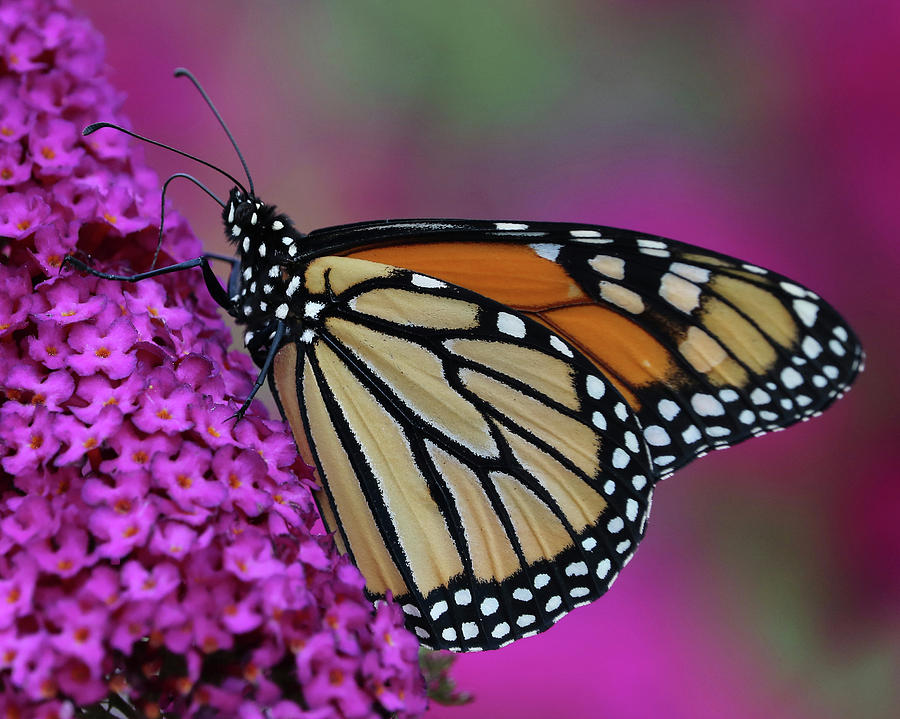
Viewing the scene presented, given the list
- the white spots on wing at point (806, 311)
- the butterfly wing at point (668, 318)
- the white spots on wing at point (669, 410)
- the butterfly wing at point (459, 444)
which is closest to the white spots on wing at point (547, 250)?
the butterfly wing at point (668, 318)

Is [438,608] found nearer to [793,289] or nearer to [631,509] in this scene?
[631,509]

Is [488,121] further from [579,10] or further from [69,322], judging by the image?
[69,322]

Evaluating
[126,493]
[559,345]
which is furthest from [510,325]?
[126,493]

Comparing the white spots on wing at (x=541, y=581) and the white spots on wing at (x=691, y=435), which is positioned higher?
the white spots on wing at (x=691, y=435)

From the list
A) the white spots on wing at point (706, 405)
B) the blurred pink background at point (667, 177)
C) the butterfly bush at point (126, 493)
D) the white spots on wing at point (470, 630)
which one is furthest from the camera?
the blurred pink background at point (667, 177)

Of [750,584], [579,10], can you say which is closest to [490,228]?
[750,584]

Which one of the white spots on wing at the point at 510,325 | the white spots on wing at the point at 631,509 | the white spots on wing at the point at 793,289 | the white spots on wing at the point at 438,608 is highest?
the white spots on wing at the point at 510,325

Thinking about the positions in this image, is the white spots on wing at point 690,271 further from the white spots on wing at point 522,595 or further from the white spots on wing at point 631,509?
the white spots on wing at point 522,595
